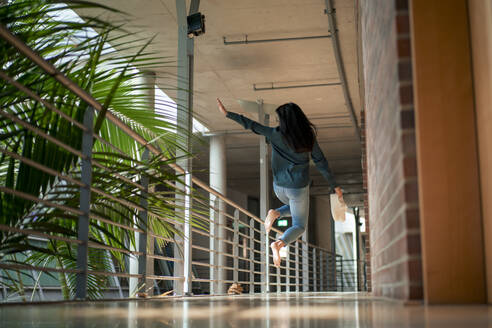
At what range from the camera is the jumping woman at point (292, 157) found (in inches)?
140

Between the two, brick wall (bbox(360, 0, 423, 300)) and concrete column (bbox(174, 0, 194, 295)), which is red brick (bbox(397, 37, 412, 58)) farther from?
concrete column (bbox(174, 0, 194, 295))

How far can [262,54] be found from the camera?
709 cm

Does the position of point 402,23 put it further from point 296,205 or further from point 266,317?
point 296,205

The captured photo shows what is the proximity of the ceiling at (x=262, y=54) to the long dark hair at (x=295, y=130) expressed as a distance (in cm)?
145

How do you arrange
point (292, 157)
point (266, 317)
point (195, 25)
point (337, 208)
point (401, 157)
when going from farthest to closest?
point (195, 25)
point (337, 208)
point (292, 157)
point (401, 157)
point (266, 317)

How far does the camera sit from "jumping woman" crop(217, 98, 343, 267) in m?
3.56

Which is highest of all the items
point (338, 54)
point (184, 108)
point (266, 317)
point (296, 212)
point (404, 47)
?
point (338, 54)

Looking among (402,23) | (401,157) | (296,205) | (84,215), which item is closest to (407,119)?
(401,157)

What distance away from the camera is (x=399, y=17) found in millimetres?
1350

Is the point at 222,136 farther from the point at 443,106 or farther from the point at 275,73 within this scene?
the point at 443,106

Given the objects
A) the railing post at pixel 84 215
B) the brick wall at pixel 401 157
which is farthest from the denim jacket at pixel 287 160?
the brick wall at pixel 401 157

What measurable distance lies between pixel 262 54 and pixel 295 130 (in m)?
3.73

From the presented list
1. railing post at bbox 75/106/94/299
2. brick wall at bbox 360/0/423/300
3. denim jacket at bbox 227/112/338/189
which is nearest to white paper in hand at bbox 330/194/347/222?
denim jacket at bbox 227/112/338/189

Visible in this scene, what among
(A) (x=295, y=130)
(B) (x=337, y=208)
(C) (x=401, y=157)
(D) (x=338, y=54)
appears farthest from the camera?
(D) (x=338, y=54)
